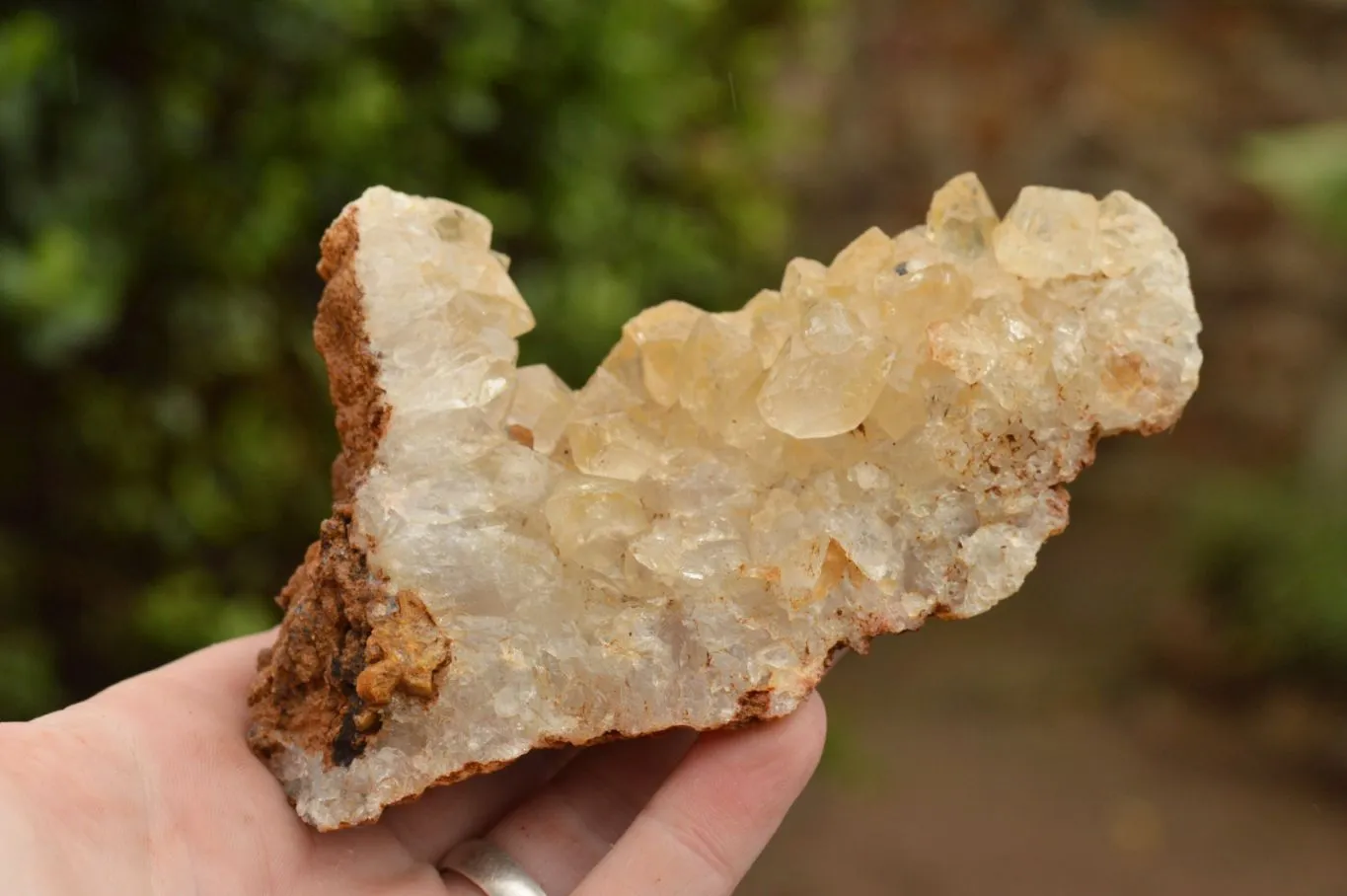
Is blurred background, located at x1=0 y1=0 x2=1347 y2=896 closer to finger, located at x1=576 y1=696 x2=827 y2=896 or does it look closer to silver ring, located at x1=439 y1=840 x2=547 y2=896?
silver ring, located at x1=439 y1=840 x2=547 y2=896

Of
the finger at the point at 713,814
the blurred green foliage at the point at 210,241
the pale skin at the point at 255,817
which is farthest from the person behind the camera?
the blurred green foliage at the point at 210,241

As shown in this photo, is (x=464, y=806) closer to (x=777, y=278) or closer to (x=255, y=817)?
(x=255, y=817)

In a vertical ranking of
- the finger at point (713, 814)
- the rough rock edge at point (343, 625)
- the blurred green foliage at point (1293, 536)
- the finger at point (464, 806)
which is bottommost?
the blurred green foliage at point (1293, 536)

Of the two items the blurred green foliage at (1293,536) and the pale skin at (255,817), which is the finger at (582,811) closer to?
the pale skin at (255,817)

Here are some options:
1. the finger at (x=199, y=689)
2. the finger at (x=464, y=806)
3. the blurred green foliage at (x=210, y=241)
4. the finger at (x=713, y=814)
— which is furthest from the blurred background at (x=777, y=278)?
the finger at (x=713, y=814)

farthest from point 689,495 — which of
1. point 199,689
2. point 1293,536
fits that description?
point 1293,536

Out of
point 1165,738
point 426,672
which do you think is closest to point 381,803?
point 426,672
